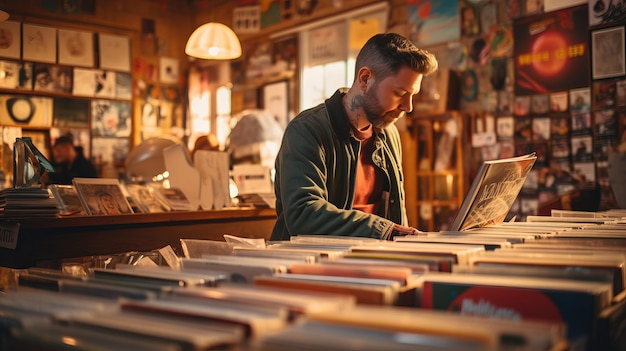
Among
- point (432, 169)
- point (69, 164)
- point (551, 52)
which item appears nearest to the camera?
point (551, 52)

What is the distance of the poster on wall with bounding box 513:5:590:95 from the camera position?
4438mm

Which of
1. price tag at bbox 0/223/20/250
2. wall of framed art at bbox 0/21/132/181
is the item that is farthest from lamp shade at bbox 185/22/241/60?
wall of framed art at bbox 0/21/132/181

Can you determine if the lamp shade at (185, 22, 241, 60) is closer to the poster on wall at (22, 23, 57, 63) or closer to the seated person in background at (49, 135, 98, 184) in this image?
the seated person in background at (49, 135, 98, 184)

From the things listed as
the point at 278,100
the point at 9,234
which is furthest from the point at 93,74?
the point at 9,234

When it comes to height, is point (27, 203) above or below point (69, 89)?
below

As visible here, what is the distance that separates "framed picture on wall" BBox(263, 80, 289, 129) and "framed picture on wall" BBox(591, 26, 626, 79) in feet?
11.5

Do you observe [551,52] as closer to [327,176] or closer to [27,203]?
[327,176]

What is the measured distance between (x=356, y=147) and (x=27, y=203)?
167 cm

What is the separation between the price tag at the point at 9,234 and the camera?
2.99m

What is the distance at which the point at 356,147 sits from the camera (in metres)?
2.43

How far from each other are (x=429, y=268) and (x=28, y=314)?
633 mm

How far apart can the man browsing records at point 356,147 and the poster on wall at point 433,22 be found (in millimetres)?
2909

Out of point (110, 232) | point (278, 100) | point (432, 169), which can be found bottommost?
point (110, 232)

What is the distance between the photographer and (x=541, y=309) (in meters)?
0.89
